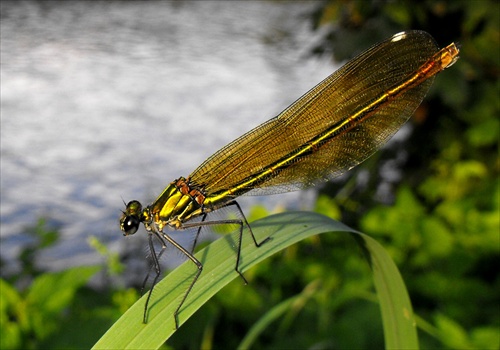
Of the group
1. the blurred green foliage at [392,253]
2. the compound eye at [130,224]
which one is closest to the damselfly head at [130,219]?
the compound eye at [130,224]

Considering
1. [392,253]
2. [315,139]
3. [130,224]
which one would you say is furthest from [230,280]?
[392,253]

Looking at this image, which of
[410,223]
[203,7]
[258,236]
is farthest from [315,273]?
[203,7]

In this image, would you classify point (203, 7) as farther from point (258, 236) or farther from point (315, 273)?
point (258, 236)

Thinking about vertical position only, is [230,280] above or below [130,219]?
below

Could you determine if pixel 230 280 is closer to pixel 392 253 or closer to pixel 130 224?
pixel 130 224

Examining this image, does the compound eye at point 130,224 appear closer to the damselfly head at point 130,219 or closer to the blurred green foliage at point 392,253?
the damselfly head at point 130,219

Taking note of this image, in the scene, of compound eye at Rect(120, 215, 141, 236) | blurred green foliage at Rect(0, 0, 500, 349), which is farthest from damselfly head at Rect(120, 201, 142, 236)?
blurred green foliage at Rect(0, 0, 500, 349)
